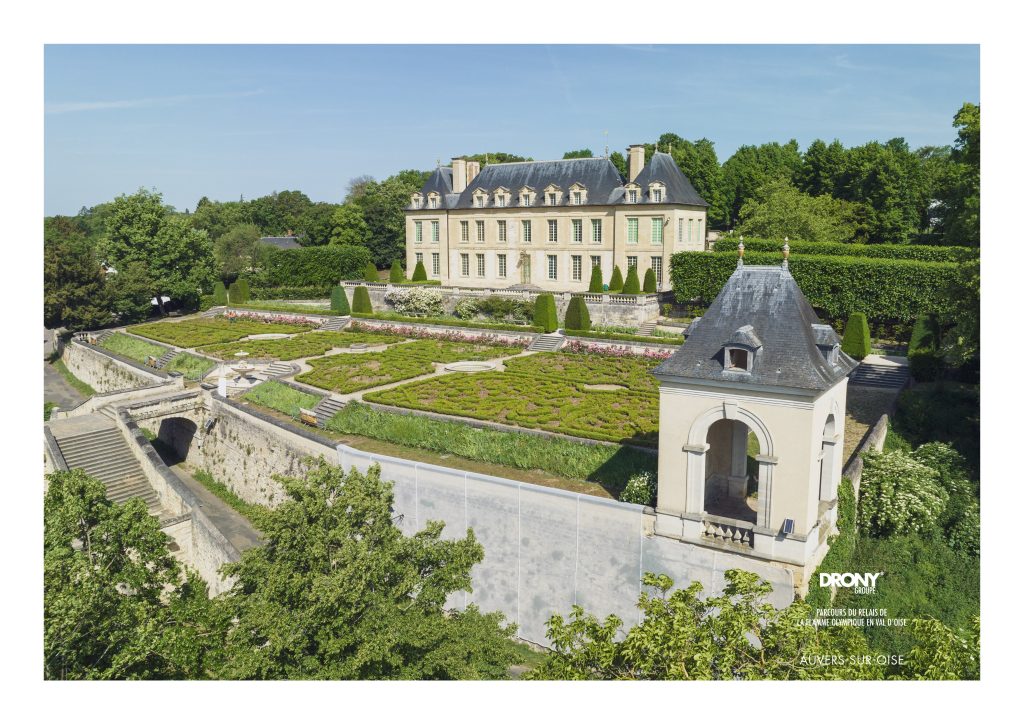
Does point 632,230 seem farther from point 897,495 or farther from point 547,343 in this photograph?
point 897,495

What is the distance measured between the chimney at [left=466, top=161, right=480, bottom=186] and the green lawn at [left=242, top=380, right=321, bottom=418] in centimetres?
2808

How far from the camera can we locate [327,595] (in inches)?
464

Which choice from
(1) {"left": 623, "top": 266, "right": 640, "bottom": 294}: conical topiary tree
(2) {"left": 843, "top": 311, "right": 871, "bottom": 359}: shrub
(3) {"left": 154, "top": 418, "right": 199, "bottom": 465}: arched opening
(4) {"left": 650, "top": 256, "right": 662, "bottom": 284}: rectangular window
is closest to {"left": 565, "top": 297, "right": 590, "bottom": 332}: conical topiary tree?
(1) {"left": 623, "top": 266, "right": 640, "bottom": 294}: conical topiary tree

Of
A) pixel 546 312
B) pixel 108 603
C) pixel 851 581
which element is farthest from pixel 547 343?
pixel 108 603

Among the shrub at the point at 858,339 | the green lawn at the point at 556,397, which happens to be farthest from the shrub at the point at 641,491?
the shrub at the point at 858,339

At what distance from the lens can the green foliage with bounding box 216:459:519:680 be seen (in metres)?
11.7

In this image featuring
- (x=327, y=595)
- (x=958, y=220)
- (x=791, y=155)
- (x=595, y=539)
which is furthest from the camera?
(x=791, y=155)

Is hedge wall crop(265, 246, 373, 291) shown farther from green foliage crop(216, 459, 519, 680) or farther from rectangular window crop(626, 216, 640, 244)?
green foliage crop(216, 459, 519, 680)

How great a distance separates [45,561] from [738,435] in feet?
45.3

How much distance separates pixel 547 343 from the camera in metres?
38.2

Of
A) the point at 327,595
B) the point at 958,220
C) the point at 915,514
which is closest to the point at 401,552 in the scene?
the point at 327,595

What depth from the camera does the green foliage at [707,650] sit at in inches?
405

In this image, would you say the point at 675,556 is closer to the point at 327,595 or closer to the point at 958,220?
the point at 327,595

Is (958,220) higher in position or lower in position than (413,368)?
higher
